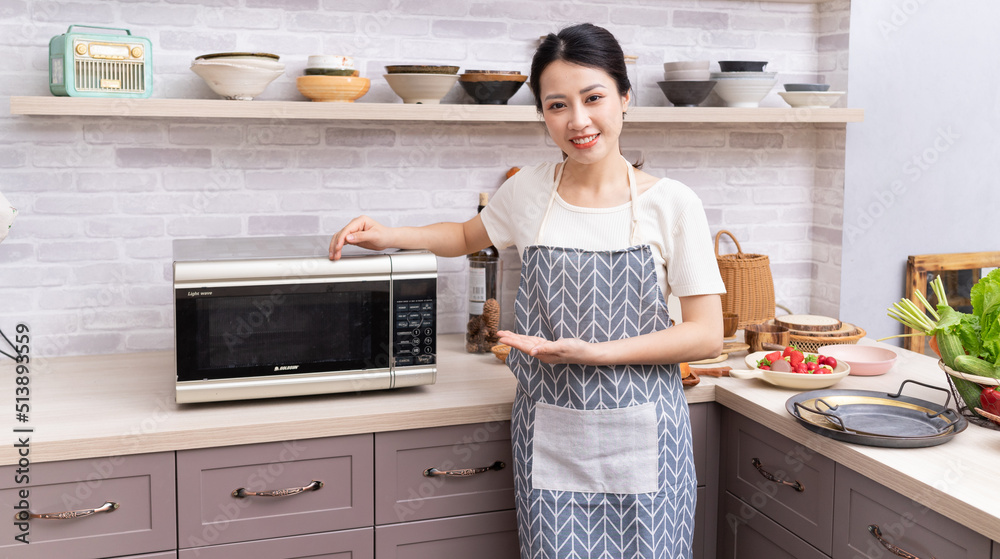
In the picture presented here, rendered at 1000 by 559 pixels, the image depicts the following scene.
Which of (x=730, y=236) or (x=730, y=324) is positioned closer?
(x=730, y=324)

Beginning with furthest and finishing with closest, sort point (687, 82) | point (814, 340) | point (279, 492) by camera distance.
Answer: point (687, 82)
point (814, 340)
point (279, 492)

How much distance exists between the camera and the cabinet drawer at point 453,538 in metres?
1.98

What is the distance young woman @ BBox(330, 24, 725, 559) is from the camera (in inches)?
68.3

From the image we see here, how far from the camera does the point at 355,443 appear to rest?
75.8 inches

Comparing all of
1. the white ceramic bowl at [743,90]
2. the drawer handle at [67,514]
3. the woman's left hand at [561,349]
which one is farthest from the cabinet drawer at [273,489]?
the white ceramic bowl at [743,90]

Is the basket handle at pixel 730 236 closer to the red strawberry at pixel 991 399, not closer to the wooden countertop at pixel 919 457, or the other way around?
the wooden countertop at pixel 919 457

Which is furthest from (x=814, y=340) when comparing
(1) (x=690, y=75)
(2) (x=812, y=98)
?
(1) (x=690, y=75)

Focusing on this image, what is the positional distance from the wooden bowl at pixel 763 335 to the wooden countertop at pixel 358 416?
0.14m

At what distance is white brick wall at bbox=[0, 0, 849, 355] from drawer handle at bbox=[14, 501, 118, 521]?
2.45 feet

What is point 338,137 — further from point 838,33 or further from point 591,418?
point 838,33

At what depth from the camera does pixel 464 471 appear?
2.01 metres

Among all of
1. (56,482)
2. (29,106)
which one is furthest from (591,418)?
(29,106)

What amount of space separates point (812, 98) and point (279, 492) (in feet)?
6.10

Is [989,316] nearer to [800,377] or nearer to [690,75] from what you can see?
[800,377]
